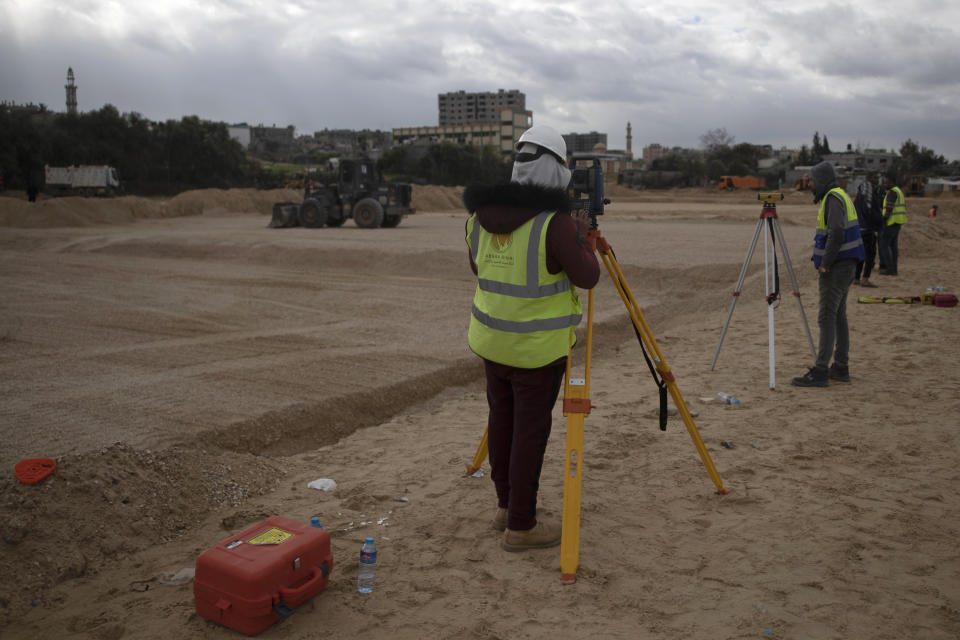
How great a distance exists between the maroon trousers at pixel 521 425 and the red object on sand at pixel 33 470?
8.06 feet

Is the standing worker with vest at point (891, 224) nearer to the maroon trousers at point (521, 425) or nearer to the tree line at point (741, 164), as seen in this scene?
the maroon trousers at point (521, 425)

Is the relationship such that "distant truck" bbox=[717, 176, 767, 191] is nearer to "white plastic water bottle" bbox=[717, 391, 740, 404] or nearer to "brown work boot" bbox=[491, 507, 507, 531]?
"white plastic water bottle" bbox=[717, 391, 740, 404]


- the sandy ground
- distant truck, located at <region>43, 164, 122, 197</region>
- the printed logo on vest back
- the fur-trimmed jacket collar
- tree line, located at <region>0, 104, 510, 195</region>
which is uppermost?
tree line, located at <region>0, 104, 510, 195</region>

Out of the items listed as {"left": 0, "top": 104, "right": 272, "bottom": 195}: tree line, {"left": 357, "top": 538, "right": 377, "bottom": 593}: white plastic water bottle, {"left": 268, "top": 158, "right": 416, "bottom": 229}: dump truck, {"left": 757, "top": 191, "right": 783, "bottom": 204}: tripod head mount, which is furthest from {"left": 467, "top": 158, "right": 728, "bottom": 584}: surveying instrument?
{"left": 0, "top": 104, "right": 272, "bottom": 195}: tree line

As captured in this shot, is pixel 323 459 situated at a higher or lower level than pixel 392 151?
lower

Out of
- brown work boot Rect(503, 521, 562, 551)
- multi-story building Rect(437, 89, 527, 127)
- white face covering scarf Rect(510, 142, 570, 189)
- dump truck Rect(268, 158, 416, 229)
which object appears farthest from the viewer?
multi-story building Rect(437, 89, 527, 127)

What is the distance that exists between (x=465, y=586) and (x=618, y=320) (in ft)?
24.4

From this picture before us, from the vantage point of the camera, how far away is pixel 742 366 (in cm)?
719

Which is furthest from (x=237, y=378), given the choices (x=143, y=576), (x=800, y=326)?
(x=800, y=326)

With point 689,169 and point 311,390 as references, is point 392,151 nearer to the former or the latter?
point 689,169

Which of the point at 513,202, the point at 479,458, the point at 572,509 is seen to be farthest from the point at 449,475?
the point at 513,202

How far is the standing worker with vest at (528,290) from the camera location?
10.1 ft

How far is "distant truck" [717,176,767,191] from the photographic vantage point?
2066 inches

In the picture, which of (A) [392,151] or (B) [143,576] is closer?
(B) [143,576]
